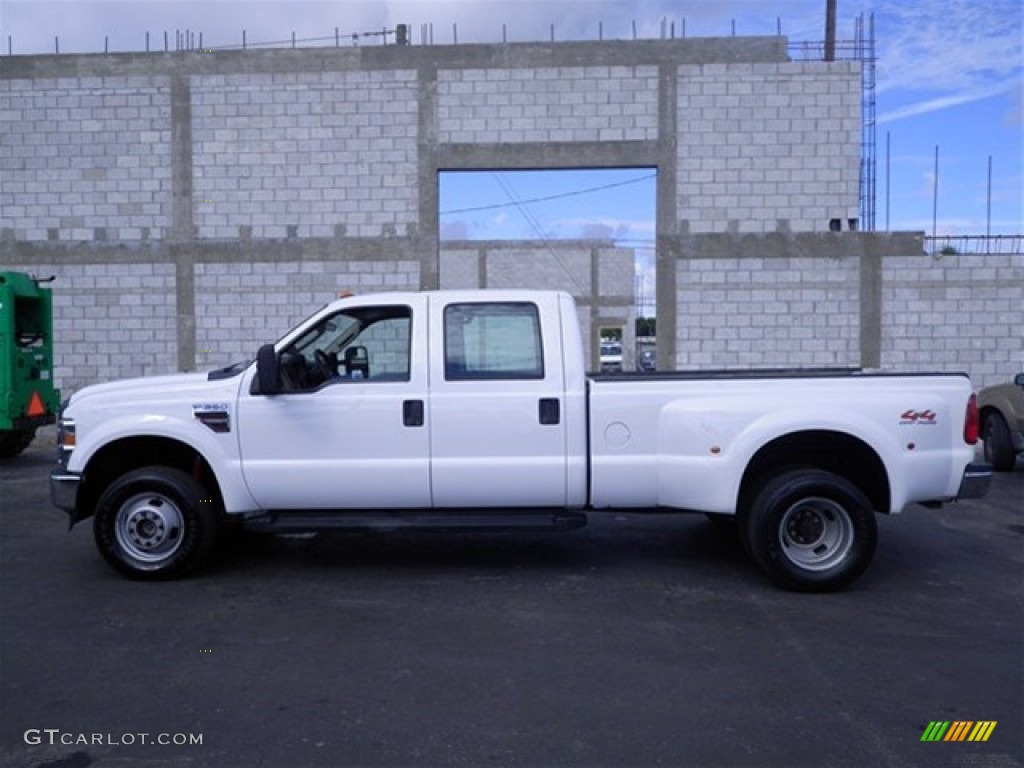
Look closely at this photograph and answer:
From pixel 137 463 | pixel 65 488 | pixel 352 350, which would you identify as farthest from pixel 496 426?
pixel 65 488

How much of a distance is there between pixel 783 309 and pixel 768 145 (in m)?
2.71

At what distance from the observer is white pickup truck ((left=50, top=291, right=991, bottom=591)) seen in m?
6.11

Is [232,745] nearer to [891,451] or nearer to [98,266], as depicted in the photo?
[891,451]

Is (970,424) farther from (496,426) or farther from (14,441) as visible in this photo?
(14,441)

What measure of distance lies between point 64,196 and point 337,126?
486cm

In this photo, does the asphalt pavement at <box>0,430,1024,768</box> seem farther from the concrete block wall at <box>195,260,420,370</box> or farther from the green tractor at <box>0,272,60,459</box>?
the concrete block wall at <box>195,260,420,370</box>

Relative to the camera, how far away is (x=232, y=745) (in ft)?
12.8

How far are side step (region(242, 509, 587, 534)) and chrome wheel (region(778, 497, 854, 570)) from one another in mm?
1373

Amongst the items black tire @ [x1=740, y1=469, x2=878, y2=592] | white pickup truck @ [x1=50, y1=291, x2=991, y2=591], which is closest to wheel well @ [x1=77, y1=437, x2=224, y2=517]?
white pickup truck @ [x1=50, y1=291, x2=991, y2=591]

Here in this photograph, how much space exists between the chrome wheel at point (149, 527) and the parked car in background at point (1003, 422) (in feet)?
30.2

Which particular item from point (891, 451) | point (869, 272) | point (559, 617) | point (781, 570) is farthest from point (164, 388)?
point (869, 272)

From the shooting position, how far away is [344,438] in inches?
246

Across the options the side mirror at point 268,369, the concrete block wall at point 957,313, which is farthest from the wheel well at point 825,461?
the concrete block wall at point 957,313

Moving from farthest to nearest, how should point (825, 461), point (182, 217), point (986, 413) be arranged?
point (182, 217) < point (986, 413) < point (825, 461)
